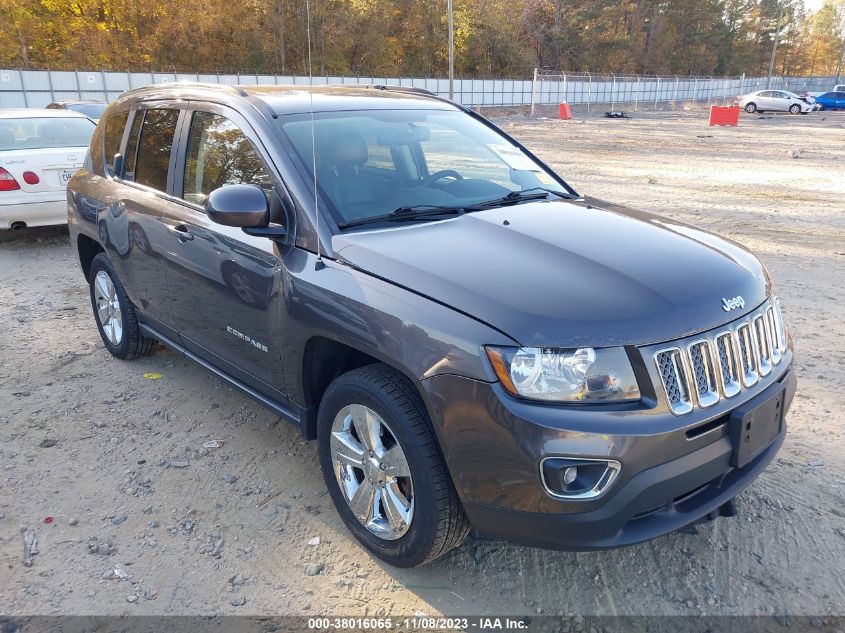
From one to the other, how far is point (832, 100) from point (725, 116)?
23.9 m

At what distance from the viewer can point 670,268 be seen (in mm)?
2615

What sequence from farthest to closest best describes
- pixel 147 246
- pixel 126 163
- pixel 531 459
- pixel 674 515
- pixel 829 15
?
pixel 829 15 → pixel 126 163 → pixel 147 246 → pixel 674 515 → pixel 531 459

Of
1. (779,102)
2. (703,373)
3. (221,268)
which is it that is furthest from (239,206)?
(779,102)

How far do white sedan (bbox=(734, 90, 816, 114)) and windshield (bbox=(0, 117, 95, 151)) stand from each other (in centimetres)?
4369

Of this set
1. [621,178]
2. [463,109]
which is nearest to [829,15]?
[621,178]

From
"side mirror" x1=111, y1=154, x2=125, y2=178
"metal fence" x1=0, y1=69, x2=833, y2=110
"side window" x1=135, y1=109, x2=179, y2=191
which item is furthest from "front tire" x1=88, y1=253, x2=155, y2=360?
"metal fence" x1=0, y1=69, x2=833, y2=110

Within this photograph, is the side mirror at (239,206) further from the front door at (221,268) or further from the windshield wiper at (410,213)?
the windshield wiper at (410,213)

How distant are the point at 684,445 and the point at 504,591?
3.24 ft

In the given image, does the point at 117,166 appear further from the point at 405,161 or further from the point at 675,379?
the point at 675,379

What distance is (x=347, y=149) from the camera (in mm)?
3340

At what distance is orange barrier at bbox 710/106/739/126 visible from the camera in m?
32.6

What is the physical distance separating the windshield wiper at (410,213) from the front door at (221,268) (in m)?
0.41

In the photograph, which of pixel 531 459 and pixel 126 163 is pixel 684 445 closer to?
pixel 531 459

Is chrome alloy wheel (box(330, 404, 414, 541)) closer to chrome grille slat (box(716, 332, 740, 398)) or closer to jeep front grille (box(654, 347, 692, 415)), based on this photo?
jeep front grille (box(654, 347, 692, 415))
